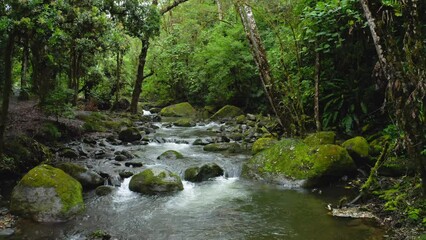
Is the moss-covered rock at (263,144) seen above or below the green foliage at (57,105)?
below

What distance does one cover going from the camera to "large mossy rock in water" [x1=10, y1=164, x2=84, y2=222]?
6293 millimetres

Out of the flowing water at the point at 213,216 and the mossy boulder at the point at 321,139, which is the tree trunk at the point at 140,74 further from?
the flowing water at the point at 213,216

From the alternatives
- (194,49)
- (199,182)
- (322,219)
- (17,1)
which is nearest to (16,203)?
(17,1)

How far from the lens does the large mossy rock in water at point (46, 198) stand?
629cm

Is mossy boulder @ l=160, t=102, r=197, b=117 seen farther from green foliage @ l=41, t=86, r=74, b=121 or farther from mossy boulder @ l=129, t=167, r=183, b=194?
mossy boulder @ l=129, t=167, r=183, b=194

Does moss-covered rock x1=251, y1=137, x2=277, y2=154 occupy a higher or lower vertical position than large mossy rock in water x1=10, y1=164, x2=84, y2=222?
higher

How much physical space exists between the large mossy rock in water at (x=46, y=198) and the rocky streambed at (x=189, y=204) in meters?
0.17

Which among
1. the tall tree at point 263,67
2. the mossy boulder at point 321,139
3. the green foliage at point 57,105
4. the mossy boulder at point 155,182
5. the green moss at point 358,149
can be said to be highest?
the tall tree at point 263,67

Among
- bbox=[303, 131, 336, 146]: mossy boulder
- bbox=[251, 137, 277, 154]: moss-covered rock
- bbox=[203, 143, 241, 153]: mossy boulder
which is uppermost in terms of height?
bbox=[303, 131, 336, 146]: mossy boulder

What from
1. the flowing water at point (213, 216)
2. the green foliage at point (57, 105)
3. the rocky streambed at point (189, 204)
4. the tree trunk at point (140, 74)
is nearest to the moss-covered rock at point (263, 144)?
the rocky streambed at point (189, 204)

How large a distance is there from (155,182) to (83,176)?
1.73 metres

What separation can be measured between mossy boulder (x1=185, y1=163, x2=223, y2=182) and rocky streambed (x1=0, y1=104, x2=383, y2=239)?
26 millimetres

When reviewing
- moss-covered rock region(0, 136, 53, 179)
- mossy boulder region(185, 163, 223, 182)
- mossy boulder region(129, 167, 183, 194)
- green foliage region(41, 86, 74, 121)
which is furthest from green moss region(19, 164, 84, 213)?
green foliage region(41, 86, 74, 121)

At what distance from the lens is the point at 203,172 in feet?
30.3
